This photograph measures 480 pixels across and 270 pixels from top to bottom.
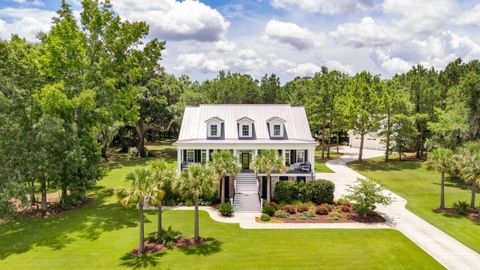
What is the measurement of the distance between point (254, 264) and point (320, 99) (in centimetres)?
4252

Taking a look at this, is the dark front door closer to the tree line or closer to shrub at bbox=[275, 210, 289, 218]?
shrub at bbox=[275, 210, 289, 218]

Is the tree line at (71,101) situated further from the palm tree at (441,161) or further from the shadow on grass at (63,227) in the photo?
the palm tree at (441,161)

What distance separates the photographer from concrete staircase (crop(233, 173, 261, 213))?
3180 cm

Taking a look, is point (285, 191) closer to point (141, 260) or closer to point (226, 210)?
point (226, 210)

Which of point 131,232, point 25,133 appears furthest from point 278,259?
point 25,133

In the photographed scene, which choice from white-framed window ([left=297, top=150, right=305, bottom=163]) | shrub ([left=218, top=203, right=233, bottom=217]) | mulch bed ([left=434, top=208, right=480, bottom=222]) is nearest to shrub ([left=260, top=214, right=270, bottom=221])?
shrub ([left=218, top=203, right=233, bottom=217])

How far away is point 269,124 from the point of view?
1484 inches

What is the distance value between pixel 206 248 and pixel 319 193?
563 inches

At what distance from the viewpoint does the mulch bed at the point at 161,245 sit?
2252 centimetres

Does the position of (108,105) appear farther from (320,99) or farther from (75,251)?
(320,99)

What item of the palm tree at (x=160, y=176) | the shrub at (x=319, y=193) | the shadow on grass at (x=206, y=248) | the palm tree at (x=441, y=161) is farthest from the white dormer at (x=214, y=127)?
the palm tree at (x=441, y=161)

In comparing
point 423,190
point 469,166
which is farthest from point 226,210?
point 423,190

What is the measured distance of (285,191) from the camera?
3350 centimetres

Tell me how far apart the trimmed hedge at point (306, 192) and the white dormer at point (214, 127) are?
879 centimetres
